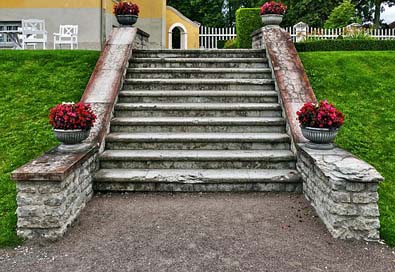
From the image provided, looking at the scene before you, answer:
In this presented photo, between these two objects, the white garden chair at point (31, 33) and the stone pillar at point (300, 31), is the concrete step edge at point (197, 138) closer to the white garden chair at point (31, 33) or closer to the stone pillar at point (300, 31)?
the white garden chair at point (31, 33)

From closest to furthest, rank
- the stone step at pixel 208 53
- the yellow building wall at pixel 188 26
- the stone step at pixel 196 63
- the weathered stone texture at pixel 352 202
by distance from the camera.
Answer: the weathered stone texture at pixel 352 202 → the stone step at pixel 196 63 → the stone step at pixel 208 53 → the yellow building wall at pixel 188 26

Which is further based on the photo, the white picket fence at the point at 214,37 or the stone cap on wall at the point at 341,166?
the white picket fence at the point at 214,37

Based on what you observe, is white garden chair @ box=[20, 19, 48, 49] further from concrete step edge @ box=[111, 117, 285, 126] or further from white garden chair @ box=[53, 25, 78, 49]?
concrete step edge @ box=[111, 117, 285, 126]

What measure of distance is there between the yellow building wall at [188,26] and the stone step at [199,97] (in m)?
12.4

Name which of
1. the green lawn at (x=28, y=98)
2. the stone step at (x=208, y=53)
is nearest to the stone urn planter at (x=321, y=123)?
the stone step at (x=208, y=53)

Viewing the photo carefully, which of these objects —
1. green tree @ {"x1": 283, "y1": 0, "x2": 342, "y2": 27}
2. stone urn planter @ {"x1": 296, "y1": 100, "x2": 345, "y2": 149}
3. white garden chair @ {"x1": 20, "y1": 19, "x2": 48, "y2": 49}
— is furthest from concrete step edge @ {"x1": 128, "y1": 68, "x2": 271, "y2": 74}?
green tree @ {"x1": 283, "y1": 0, "x2": 342, "y2": 27}

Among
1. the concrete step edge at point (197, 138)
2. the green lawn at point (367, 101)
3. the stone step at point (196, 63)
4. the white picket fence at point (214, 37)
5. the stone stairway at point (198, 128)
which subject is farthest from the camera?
the white picket fence at point (214, 37)

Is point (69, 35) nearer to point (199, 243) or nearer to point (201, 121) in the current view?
point (201, 121)

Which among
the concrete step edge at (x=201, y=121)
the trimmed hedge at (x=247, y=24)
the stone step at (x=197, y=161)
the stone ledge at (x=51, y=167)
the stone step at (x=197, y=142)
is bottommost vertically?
the stone step at (x=197, y=161)

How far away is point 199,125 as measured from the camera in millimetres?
5520

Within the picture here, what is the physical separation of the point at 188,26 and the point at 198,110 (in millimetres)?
14110

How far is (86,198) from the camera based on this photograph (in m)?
4.26

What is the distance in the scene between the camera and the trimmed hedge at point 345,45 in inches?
403

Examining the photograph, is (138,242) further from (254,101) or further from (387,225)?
(254,101)
